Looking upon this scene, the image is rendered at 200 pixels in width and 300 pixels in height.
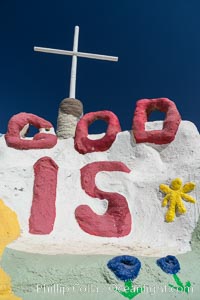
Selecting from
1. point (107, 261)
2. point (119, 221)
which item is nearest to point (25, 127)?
point (119, 221)

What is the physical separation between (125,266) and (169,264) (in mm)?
990

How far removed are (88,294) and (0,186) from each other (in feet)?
15.7

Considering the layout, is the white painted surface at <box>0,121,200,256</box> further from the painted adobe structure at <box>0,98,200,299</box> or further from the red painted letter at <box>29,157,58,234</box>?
the red painted letter at <box>29,157,58,234</box>

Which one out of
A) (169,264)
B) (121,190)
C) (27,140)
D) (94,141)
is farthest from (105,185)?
(169,264)

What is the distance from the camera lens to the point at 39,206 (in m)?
9.27

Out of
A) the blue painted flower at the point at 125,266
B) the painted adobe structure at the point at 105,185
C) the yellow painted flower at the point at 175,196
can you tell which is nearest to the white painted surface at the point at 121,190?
the painted adobe structure at the point at 105,185

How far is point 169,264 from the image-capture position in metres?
6.80

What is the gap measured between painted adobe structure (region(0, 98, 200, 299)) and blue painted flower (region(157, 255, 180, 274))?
1.70 ft

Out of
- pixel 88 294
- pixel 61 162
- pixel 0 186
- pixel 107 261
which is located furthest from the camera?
pixel 61 162

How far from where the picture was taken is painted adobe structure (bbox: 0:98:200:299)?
8453 mm

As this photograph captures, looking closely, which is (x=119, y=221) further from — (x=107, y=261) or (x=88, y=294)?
(x=88, y=294)

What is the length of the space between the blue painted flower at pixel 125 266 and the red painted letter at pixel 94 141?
4.77 m

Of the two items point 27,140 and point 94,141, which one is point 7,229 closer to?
point 27,140

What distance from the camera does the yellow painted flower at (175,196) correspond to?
8.70 m
